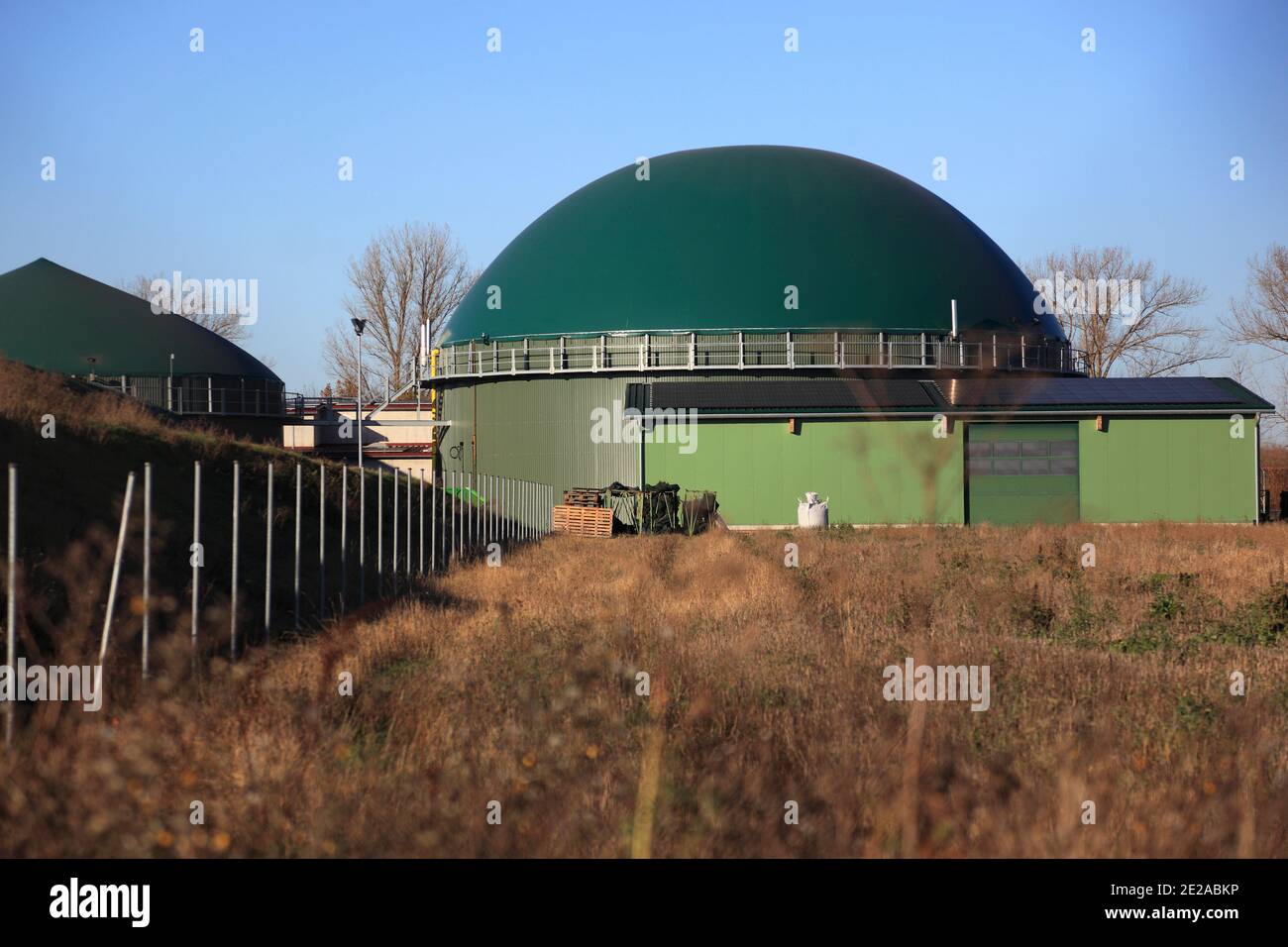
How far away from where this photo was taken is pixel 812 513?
32781mm

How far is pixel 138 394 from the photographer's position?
173 ft

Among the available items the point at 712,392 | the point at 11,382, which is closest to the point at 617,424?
the point at 712,392

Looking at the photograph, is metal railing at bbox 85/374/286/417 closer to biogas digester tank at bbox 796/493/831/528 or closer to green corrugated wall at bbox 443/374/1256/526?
green corrugated wall at bbox 443/374/1256/526

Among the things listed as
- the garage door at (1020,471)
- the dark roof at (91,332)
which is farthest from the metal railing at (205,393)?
the garage door at (1020,471)

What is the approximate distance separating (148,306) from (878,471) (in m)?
38.2

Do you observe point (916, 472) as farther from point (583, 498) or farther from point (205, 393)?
point (205, 393)

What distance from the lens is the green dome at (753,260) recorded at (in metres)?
40.6

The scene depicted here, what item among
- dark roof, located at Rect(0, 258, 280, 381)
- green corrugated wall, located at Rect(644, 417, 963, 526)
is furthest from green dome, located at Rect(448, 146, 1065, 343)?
dark roof, located at Rect(0, 258, 280, 381)

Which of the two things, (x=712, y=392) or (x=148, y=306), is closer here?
(x=712, y=392)

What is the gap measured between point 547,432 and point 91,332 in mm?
24598

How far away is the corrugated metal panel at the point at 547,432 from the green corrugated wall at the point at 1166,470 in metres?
13.3

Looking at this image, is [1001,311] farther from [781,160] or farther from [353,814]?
[353,814]

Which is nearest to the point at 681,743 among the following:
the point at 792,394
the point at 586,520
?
the point at 586,520
